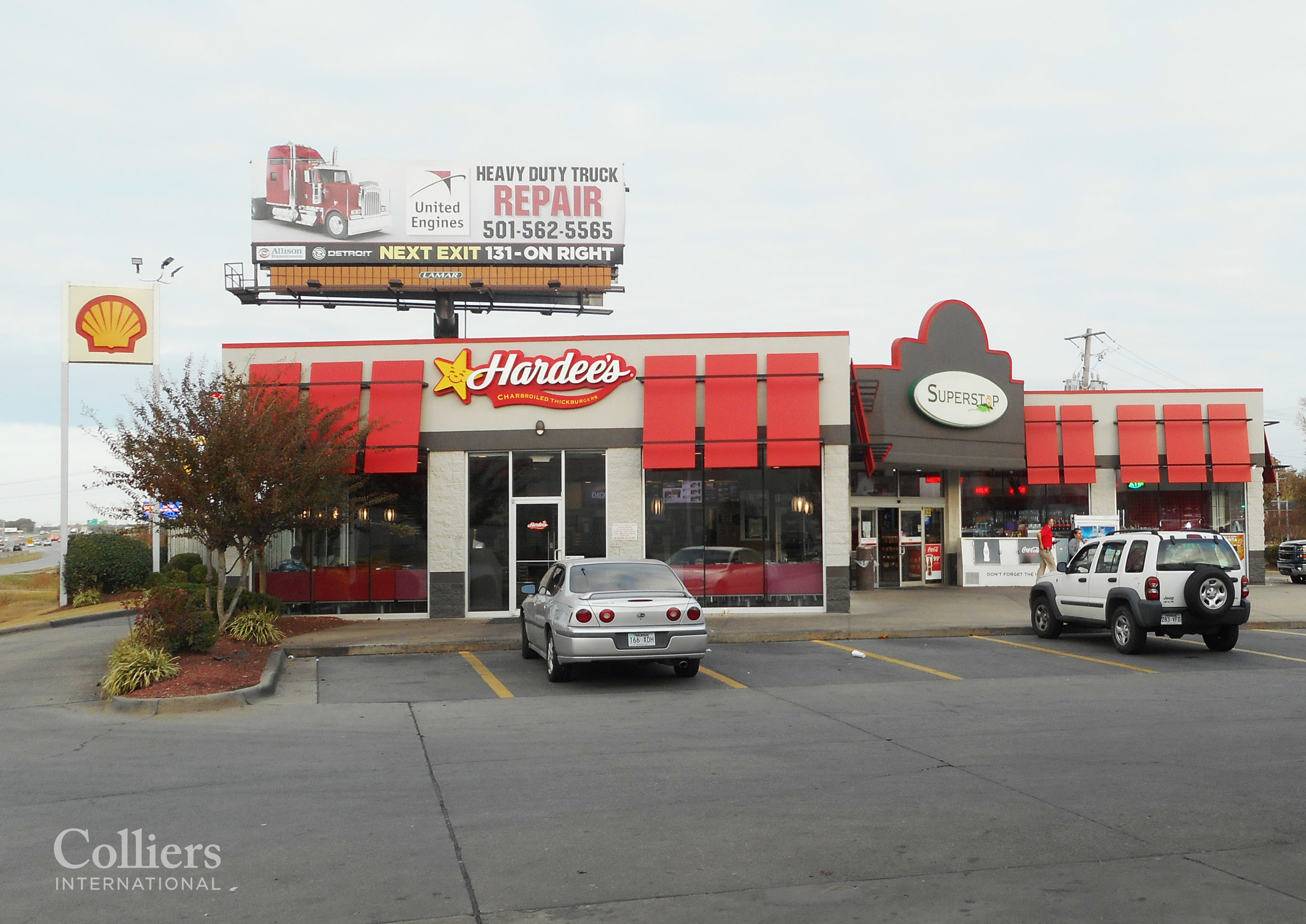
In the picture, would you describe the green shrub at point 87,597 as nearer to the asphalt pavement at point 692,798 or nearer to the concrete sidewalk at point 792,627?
the concrete sidewalk at point 792,627

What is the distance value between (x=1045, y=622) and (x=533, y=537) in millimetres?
9319

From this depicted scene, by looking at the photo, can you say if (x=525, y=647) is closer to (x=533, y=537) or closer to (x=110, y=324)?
(x=533, y=537)

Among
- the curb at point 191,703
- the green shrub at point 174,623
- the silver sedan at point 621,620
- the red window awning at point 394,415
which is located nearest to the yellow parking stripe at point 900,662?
the silver sedan at point 621,620

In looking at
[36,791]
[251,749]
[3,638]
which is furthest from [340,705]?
[3,638]

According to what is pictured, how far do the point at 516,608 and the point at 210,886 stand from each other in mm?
14446

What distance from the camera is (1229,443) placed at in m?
26.3

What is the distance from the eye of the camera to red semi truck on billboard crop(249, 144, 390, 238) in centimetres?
2597

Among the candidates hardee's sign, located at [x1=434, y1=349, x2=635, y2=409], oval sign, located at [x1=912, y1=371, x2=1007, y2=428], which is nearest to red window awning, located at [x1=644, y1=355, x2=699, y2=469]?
hardee's sign, located at [x1=434, y1=349, x2=635, y2=409]

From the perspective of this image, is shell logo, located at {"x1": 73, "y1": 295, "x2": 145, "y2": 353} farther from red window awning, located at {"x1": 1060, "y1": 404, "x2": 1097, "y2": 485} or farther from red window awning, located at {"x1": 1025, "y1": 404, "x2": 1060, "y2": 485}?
A: red window awning, located at {"x1": 1060, "y1": 404, "x2": 1097, "y2": 485}

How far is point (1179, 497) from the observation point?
2702 centimetres

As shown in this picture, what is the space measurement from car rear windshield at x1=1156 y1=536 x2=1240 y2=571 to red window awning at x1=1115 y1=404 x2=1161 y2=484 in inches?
471

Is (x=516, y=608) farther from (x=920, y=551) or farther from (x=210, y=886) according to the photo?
(x=210, y=886)

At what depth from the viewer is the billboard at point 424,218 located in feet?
84.9

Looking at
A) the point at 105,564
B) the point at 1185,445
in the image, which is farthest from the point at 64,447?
the point at 1185,445
